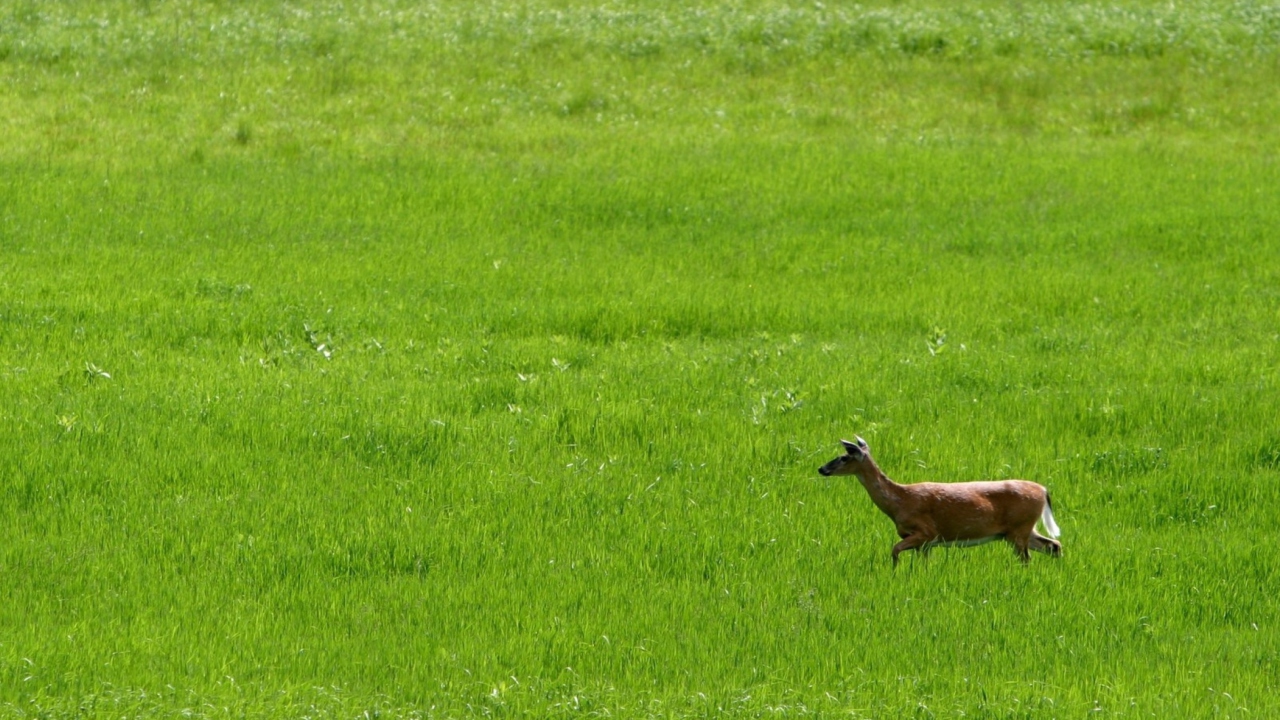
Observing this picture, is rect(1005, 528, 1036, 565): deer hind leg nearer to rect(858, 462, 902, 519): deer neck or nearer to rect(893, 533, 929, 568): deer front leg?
rect(893, 533, 929, 568): deer front leg

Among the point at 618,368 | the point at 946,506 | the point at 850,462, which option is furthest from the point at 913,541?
the point at 618,368

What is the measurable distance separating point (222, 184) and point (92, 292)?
5933 mm

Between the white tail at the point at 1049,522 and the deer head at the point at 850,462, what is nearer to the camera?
the deer head at the point at 850,462

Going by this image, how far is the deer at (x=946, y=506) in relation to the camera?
9.88m

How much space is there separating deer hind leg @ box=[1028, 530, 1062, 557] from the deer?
1.27ft

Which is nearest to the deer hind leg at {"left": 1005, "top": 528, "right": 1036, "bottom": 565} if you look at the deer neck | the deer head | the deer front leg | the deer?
the deer

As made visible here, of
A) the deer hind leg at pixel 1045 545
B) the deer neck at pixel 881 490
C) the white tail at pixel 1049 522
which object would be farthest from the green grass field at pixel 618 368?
the deer neck at pixel 881 490

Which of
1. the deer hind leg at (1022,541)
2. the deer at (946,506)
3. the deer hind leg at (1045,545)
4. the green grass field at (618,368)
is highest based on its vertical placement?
the deer at (946,506)

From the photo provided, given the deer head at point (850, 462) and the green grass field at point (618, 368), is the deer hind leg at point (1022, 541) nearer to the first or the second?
the green grass field at point (618, 368)

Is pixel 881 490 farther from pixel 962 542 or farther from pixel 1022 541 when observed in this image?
pixel 1022 541

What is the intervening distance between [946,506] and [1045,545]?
0.94 m

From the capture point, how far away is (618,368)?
51.1ft

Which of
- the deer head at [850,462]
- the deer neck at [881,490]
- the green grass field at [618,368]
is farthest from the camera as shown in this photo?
the deer neck at [881,490]

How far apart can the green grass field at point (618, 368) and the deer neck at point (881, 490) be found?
0.45 m
